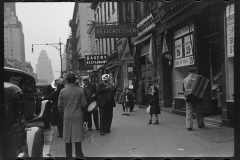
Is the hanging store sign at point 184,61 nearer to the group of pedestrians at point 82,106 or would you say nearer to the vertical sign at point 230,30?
the group of pedestrians at point 82,106

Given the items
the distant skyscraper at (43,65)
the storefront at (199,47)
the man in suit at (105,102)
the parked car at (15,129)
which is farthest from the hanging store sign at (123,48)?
the parked car at (15,129)

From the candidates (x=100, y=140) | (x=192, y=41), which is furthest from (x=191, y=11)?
(x=100, y=140)

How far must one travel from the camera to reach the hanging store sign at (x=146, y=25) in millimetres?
15344

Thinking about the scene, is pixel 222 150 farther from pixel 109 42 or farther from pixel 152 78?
pixel 109 42

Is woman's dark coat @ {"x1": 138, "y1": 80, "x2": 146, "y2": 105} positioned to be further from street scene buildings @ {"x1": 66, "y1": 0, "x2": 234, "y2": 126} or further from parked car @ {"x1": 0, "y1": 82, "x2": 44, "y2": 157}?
parked car @ {"x1": 0, "y1": 82, "x2": 44, "y2": 157}

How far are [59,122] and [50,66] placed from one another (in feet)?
10.6

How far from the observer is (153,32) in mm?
15742

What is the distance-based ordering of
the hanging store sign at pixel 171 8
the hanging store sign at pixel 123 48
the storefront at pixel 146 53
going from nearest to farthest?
1. the hanging store sign at pixel 171 8
2. the storefront at pixel 146 53
3. the hanging store sign at pixel 123 48

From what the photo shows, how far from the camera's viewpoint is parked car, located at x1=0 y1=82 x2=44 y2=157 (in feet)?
11.9

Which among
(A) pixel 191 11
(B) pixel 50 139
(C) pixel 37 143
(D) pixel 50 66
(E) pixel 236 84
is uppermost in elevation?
(A) pixel 191 11

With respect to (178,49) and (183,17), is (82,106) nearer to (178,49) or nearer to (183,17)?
(183,17)

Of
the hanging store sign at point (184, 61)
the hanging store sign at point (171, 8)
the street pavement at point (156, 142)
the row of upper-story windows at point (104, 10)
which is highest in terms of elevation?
the row of upper-story windows at point (104, 10)

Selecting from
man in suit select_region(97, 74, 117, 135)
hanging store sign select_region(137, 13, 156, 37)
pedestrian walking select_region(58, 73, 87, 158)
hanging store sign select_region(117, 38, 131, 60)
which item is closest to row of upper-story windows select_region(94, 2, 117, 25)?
hanging store sign select_region(117, 38, 131, 60)

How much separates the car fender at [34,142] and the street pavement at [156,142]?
2.05 m
